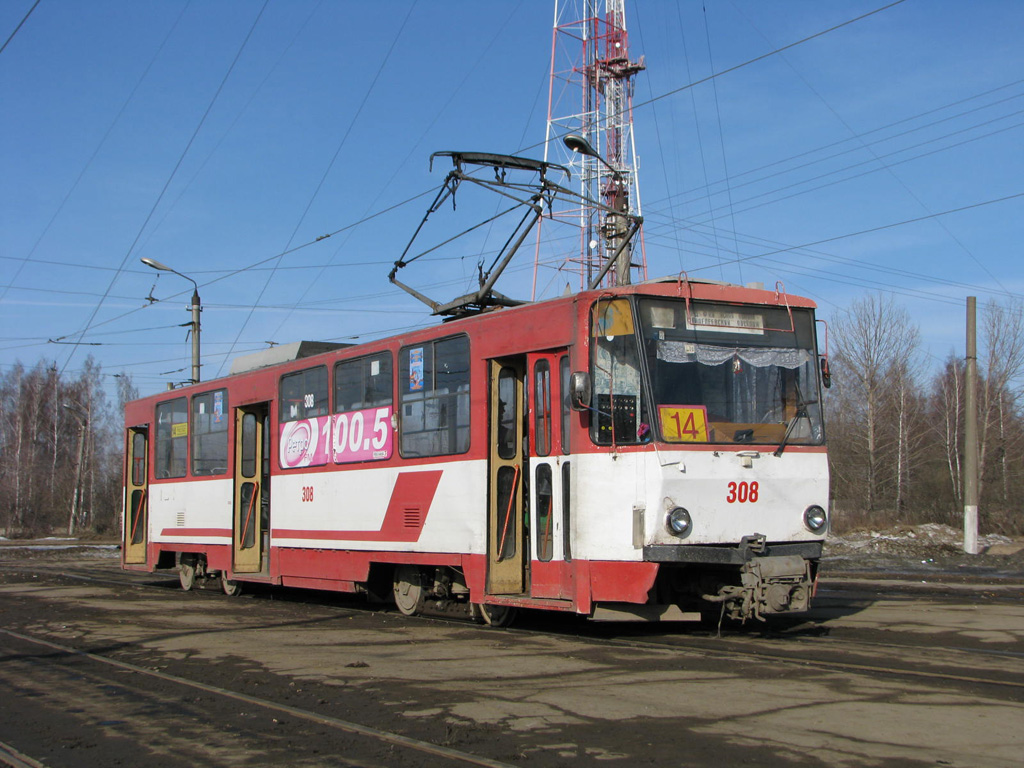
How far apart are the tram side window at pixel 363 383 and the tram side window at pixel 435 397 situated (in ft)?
1.18

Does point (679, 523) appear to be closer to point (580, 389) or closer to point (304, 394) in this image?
point (580, 389)

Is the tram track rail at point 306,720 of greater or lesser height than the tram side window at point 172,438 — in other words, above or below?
below

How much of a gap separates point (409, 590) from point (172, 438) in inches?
303

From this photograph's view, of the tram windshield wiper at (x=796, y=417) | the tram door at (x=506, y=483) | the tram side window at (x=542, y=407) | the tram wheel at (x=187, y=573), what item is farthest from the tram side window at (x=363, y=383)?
the tram wheel at (x=187, y=573)

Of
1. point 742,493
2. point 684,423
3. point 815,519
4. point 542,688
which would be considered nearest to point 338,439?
point 684,423

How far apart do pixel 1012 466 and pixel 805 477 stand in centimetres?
3469

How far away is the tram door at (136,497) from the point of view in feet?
63.6

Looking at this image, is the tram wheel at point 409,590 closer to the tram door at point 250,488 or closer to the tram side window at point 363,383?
the tram side window at point 363,383

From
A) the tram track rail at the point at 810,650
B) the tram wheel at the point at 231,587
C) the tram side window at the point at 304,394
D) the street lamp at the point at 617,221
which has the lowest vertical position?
the tram wheel at the point at 231,587

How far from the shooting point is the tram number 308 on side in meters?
9.02

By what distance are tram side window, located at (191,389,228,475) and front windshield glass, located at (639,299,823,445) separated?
934 centimetres

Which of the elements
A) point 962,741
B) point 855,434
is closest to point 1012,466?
point 855,434

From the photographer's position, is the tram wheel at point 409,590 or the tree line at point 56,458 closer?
the tram wheel at point 409,590

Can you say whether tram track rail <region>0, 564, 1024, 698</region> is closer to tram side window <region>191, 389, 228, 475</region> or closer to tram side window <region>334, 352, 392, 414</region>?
tram side window <region>334, 352, 392, 414</region>
